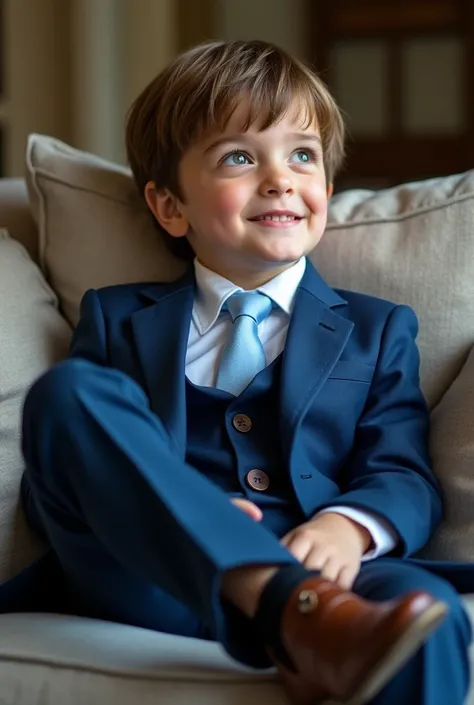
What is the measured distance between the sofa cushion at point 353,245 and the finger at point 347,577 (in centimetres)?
43

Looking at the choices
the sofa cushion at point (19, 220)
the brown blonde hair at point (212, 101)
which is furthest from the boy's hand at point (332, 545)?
the sofa cushion at point (19, 220)

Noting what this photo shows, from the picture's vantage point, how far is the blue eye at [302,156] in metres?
1.54

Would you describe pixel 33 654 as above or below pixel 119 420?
below

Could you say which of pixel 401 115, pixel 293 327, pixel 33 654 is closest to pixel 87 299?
pixel 293 327

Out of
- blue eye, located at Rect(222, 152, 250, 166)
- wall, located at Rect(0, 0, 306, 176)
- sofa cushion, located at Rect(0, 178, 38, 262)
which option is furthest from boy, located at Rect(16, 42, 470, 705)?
wall, located at Rect(0, 0, 306, 176)

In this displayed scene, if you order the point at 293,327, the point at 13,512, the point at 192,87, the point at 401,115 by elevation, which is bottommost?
the point at 401,115

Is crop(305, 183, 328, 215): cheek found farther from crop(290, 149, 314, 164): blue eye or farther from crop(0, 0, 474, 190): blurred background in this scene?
crop(0, 0, 474, 190): blurred background

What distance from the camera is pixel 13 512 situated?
1.44 m

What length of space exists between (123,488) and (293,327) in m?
0.44

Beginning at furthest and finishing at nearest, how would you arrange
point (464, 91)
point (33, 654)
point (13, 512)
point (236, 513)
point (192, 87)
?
point (464, 91) → point (192, 87) → point (13, 512) → point (33, 654) → point (236, 513)

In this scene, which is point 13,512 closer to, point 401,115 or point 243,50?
point 243,50

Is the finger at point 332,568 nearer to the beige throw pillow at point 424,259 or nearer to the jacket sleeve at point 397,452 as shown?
the jacket sleeve at point 397,452

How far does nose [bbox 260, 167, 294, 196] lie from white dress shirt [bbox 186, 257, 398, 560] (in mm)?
119

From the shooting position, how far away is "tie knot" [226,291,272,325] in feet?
4.91
